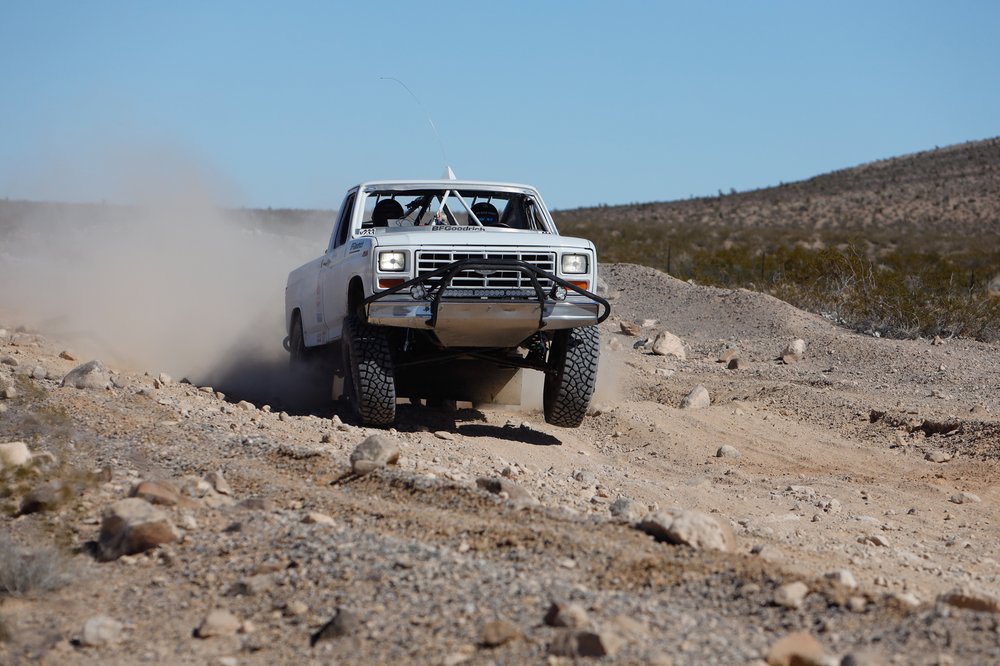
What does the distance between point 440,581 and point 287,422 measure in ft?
14.0

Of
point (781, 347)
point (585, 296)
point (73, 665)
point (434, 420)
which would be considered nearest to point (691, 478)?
point (585, 296)

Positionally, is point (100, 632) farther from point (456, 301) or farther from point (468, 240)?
point (468, 240)

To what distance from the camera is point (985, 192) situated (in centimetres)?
7175

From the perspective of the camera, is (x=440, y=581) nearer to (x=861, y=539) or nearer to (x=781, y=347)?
(x=861, y=539)

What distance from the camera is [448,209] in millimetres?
10781

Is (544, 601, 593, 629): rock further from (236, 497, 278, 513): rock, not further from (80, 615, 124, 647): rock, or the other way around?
(236, 497, 278, 513): rock

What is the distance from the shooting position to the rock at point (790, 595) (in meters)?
A: 4.60

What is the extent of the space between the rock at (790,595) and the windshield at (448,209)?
612cm

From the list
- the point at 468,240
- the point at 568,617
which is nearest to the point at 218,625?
the point at 568,617

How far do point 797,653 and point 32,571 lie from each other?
312cm

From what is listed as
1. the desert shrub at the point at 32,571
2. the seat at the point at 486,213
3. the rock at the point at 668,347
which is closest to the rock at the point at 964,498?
the seat at the point at 486,213

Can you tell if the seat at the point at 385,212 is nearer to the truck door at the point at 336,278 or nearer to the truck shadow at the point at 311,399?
the truck door at the point at 336,278

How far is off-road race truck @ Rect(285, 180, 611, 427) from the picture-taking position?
873 cm

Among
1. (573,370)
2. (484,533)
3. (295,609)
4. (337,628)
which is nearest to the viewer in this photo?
(337,628)
